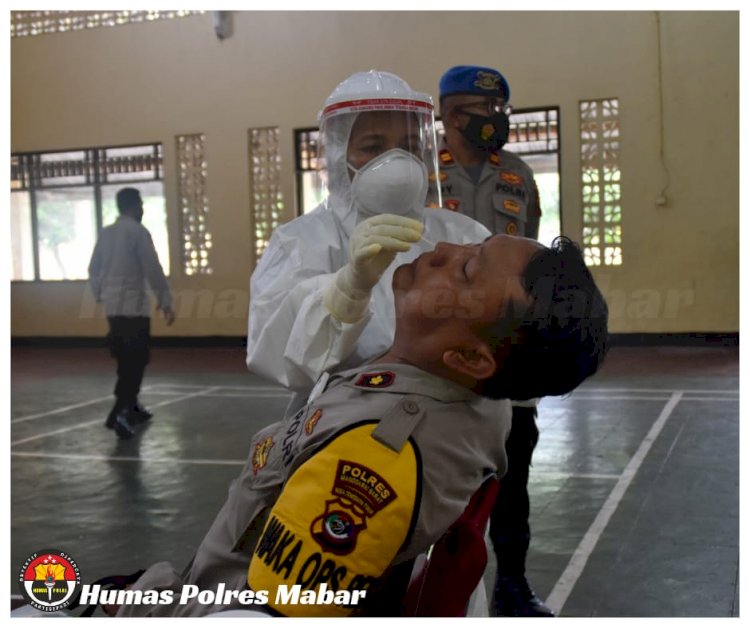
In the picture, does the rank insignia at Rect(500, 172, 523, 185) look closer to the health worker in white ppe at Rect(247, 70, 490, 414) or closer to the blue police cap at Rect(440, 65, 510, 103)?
the blue police cap at Rect(440, 65, 510, 103)

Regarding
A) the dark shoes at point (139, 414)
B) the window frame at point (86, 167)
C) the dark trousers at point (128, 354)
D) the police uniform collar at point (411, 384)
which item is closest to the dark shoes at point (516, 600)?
the police uniform collar at point (411, 384)

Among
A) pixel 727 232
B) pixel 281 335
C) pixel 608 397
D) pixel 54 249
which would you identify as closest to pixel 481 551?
pixel 281 335

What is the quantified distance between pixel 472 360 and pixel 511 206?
5.44 ft

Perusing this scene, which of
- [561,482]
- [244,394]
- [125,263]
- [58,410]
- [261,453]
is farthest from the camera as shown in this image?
[244,394]

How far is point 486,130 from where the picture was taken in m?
2.77

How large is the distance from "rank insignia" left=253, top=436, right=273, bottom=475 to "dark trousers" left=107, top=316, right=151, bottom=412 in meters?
5.19

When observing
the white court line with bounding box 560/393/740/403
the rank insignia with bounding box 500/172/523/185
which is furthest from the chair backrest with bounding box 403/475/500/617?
the white court line with bounding box 560/393/740/403

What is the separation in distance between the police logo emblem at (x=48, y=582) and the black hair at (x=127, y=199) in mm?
4224

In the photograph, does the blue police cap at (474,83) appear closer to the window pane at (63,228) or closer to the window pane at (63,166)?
the window pane at (63,228)

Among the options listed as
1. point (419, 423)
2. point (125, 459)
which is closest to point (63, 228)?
point (125, 459)

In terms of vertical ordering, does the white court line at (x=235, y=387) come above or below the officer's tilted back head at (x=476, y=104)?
below

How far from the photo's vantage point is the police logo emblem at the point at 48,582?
5.54ft

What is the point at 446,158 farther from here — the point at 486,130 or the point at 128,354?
the point at 128,354
